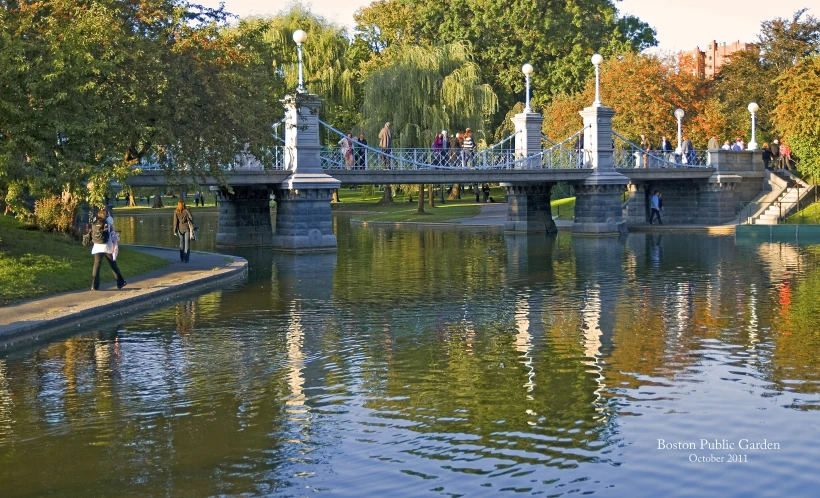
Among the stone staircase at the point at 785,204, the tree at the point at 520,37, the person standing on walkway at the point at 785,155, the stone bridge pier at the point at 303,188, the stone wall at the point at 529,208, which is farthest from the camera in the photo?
the tree at the point at 520,37

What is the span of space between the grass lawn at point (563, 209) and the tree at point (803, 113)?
11.3 meters

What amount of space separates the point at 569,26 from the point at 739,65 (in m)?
12.7

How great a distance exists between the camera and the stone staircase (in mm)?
46031

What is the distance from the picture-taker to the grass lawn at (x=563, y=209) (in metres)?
54.3

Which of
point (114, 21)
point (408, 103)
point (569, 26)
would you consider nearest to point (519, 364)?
point (114, 21)

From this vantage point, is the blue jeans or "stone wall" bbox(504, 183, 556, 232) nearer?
the blue jeans

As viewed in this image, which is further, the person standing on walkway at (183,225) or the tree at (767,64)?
the tree at (767,64)

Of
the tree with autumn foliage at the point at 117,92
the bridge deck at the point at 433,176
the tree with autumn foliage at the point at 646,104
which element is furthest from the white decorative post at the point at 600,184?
the tree with autumn foliage at the point at 117,92

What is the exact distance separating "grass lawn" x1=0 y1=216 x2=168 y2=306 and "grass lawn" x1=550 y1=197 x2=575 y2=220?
101 feet

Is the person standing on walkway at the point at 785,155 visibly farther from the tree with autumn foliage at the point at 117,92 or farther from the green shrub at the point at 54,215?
the green shrub at the point at 54,215

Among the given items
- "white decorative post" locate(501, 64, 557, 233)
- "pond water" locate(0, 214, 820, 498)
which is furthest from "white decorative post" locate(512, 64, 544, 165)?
"pond water" locate(0, 214, 820, 498)

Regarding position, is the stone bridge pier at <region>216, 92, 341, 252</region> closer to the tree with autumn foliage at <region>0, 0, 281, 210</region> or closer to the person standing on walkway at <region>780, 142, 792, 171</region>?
the tree with autumn foliage at <region>0, 0, 281, 210</region>

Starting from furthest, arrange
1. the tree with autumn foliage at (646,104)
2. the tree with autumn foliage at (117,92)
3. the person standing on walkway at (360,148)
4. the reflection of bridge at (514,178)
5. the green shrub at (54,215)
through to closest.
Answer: the tree with autumn foliage at (646,104)
the person standing on walkway at (360,148)
the reflection of bridge at (514,178)
the green shrub at (54,215)
the tree with autumn foliage at (117,92)

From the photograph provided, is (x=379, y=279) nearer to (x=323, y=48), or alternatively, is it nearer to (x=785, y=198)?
(x=785, y=198)
